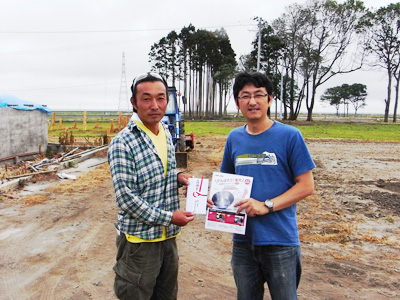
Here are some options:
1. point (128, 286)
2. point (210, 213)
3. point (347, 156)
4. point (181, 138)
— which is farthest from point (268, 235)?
point (347, 156)

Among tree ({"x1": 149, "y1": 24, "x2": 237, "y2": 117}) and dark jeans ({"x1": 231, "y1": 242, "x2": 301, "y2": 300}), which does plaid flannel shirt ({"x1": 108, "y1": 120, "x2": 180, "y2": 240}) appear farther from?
tree ({"x1": 149, "y1": 24, "x2": 237, "y2": 117})

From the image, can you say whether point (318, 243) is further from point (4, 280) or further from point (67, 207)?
point (67, 207)

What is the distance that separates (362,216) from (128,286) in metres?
5.72

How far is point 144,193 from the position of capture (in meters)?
2.29

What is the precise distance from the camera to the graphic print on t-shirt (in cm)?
229

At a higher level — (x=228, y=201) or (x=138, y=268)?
(x=228, y=201)

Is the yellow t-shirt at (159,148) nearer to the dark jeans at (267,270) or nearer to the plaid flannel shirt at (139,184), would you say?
the plaid flannel shirt at (139,184)

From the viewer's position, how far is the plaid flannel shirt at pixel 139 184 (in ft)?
7.21

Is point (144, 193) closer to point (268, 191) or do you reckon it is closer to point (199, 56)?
point (268, 191)

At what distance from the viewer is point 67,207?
7.43 metres

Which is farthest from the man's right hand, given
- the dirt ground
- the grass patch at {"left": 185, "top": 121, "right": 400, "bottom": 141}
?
the grass patch at {"left": 185, "top": 121, "right": 400, "bottom": 141}

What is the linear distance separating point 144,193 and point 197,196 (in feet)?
1.08

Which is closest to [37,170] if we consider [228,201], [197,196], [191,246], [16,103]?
[16,103]

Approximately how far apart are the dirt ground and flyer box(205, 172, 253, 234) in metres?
1.83
